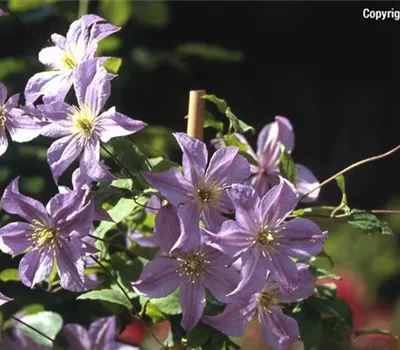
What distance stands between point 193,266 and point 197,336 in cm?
13

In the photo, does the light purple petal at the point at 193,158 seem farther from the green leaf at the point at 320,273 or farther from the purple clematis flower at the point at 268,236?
the green leaf at the point at 320,273

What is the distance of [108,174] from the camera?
3.20ft

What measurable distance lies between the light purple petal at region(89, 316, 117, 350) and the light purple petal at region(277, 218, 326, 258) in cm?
31

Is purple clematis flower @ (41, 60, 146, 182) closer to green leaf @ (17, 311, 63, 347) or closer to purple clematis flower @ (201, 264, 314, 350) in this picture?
purple clematis flower @ (201, 264, 314, 350)

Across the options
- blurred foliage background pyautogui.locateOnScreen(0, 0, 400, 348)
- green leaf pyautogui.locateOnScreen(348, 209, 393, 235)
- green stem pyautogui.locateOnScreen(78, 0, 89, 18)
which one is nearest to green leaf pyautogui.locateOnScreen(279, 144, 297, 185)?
green leaf pyautogui.locateOnScreen(348, 209, 393, 235)

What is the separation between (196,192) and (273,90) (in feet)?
16.3

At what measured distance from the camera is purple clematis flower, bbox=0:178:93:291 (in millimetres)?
982

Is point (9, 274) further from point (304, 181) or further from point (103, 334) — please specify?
point (304, 181)

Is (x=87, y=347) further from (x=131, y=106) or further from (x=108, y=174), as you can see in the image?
(x=131, y=106)

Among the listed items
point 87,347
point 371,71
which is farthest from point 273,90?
point 87,347

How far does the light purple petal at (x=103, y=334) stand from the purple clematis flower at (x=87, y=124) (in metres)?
0.28

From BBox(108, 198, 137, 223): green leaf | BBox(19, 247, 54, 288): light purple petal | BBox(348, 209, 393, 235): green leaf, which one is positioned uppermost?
BBox(108, 198, 137, 223): green leaf

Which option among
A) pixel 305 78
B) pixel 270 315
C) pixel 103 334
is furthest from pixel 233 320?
pixel 305 78

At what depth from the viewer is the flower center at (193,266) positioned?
993mm
